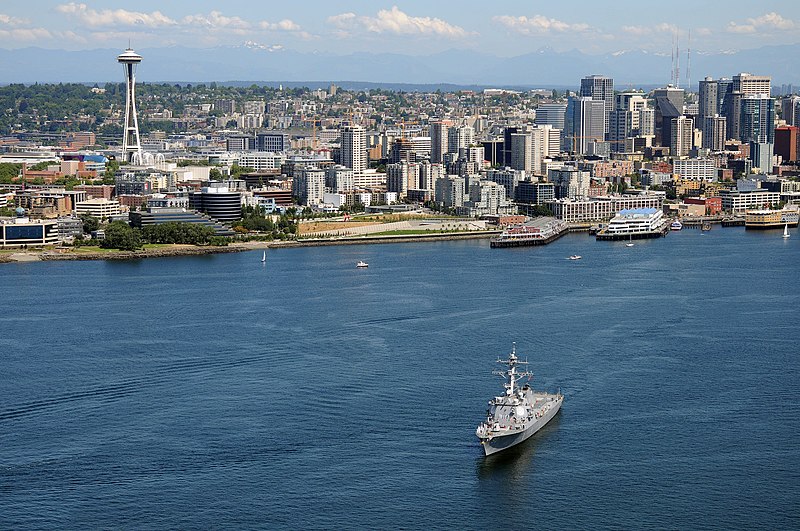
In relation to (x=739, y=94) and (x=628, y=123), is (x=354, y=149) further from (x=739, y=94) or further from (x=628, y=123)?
(x=739, y=94)

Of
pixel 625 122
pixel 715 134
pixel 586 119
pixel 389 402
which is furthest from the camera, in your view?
pixel 586 119

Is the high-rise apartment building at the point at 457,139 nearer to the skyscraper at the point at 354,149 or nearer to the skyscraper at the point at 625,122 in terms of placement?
the skyscraper at the point at 354,149

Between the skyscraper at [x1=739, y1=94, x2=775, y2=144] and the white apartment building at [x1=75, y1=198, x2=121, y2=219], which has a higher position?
the skyscraper at [x1=739, y1=94, x2=775, y2=144]

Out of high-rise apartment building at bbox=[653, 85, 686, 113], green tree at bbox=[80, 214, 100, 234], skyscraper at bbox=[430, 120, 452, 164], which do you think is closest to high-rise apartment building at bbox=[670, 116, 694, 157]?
high-rise apartment building at bbox=[653, 85, 686, 113]

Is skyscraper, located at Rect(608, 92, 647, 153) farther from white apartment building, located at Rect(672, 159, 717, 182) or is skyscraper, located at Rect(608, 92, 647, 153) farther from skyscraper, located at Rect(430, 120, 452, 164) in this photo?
white apartment building, located at Rect(672, 159, 717, 182)

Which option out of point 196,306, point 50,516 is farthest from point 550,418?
point 196,306

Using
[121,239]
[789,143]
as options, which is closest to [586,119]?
[789,143]
